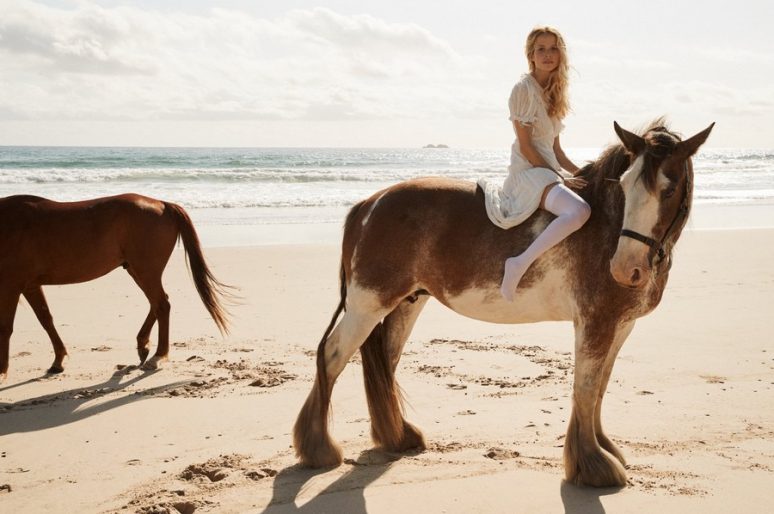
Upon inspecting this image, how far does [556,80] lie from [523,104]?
221mm

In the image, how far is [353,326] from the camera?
3.84m

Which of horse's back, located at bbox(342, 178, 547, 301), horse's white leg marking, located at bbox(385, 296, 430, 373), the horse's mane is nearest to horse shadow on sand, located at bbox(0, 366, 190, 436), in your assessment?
horse's white leg marking, located at bbox(385, 296, 430, 373)

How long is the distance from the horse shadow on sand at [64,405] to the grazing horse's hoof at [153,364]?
0.35 feet

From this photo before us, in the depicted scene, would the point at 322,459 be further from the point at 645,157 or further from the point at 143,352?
the point at 143,352

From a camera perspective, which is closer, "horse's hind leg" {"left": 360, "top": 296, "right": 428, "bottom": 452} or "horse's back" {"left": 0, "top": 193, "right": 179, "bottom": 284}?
"horse's hind leg" {"left": 360, "top": 296, "right": 428, "bottom": 452}

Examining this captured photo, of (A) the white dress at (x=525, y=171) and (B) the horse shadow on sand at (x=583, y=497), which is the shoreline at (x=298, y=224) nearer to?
(A) the white dress at (x=525, y=171)

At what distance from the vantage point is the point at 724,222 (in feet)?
50.9

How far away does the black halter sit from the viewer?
3010 millimetres

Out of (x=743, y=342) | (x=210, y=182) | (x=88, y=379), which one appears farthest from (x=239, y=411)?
(x=210, y=182)

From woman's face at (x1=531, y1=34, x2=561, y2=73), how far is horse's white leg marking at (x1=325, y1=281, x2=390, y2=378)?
1391 mm

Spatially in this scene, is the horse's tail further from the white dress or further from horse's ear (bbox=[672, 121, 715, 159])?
horse's ear (bbox=[672, 121, 715, 159])

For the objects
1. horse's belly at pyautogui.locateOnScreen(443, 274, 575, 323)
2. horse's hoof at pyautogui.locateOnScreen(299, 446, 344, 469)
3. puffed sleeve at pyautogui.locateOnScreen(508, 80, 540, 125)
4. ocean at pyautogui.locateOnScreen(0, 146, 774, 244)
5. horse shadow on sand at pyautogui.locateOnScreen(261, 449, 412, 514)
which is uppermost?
puffed sleeve at pyautogui.locateOnScreen(508, 80, 540, 125)

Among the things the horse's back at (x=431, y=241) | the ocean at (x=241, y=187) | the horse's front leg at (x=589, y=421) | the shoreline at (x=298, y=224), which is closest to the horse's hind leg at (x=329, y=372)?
the horse's back at (x=431, y=241)

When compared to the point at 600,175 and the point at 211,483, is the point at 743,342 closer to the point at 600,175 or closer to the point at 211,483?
the point at 600,175
